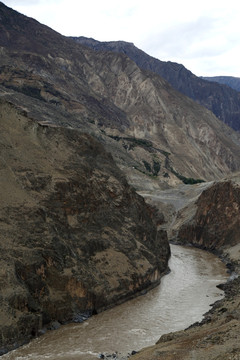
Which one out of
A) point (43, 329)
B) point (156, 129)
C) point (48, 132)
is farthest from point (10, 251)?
point (156, 129)

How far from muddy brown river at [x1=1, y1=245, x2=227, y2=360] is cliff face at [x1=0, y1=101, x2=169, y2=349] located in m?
1.12

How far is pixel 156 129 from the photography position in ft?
629

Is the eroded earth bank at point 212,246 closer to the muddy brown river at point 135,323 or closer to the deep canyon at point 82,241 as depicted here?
the deep canyon at point 82,241

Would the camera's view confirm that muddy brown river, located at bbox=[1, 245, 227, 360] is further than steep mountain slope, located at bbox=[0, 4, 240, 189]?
No

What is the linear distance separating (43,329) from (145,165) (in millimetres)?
118088

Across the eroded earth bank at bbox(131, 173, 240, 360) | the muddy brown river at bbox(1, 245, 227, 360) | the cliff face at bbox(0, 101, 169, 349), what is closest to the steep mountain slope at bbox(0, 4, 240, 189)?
the eroded earth bank at bbox(131, 173, 240, 360)

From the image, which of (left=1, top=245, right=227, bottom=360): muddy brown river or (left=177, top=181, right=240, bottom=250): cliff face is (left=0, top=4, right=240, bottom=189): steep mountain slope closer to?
(left=177, top=181, right=240, bottom=250): cliff face

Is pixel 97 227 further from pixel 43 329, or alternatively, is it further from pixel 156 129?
pixel 156 129

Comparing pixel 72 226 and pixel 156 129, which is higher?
pixel 156 129

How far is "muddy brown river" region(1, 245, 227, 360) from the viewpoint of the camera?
2948 centimetres

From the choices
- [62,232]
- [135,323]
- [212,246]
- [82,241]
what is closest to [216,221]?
[212,246]

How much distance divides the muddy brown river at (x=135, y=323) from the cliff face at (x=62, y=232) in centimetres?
112

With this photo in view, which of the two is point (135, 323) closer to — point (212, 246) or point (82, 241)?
point (82, 241)

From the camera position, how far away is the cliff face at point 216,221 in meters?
75.5
